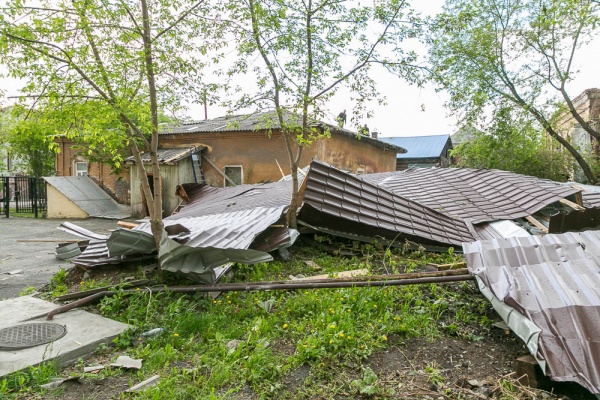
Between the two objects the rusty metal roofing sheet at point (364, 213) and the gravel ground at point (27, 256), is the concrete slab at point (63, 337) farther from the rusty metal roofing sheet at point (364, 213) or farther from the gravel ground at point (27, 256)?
the rusty metal roofing sheet at point (364, 213)

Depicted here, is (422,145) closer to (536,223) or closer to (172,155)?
(172,155)

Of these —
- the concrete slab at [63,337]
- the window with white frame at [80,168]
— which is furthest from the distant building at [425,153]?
the concrete slab at [63,337]

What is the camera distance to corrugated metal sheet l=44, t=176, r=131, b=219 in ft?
56.0

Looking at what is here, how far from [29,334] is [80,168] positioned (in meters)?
19.2

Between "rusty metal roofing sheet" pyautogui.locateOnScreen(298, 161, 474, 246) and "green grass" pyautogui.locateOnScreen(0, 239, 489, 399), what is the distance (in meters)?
1.74

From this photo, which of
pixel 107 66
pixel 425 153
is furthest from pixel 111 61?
pixel 425 153

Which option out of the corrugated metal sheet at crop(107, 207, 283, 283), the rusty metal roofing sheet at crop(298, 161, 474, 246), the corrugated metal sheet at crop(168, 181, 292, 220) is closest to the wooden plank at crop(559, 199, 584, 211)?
the rusty metal roofing sheet at crop(298, 161, 474, 246)

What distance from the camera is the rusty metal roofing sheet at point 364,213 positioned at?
6480mm

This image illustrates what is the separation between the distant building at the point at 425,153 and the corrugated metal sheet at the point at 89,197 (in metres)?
21.1

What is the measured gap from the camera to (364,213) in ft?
21.9

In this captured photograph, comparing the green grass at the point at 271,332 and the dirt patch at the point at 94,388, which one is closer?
the dirt patch at the point at 94,388

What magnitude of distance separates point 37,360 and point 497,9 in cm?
1656

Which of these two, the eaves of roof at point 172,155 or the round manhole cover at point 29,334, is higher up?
the eaves of roof at point 172,155

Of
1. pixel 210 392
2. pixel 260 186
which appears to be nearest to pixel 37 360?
pixel 210 392
